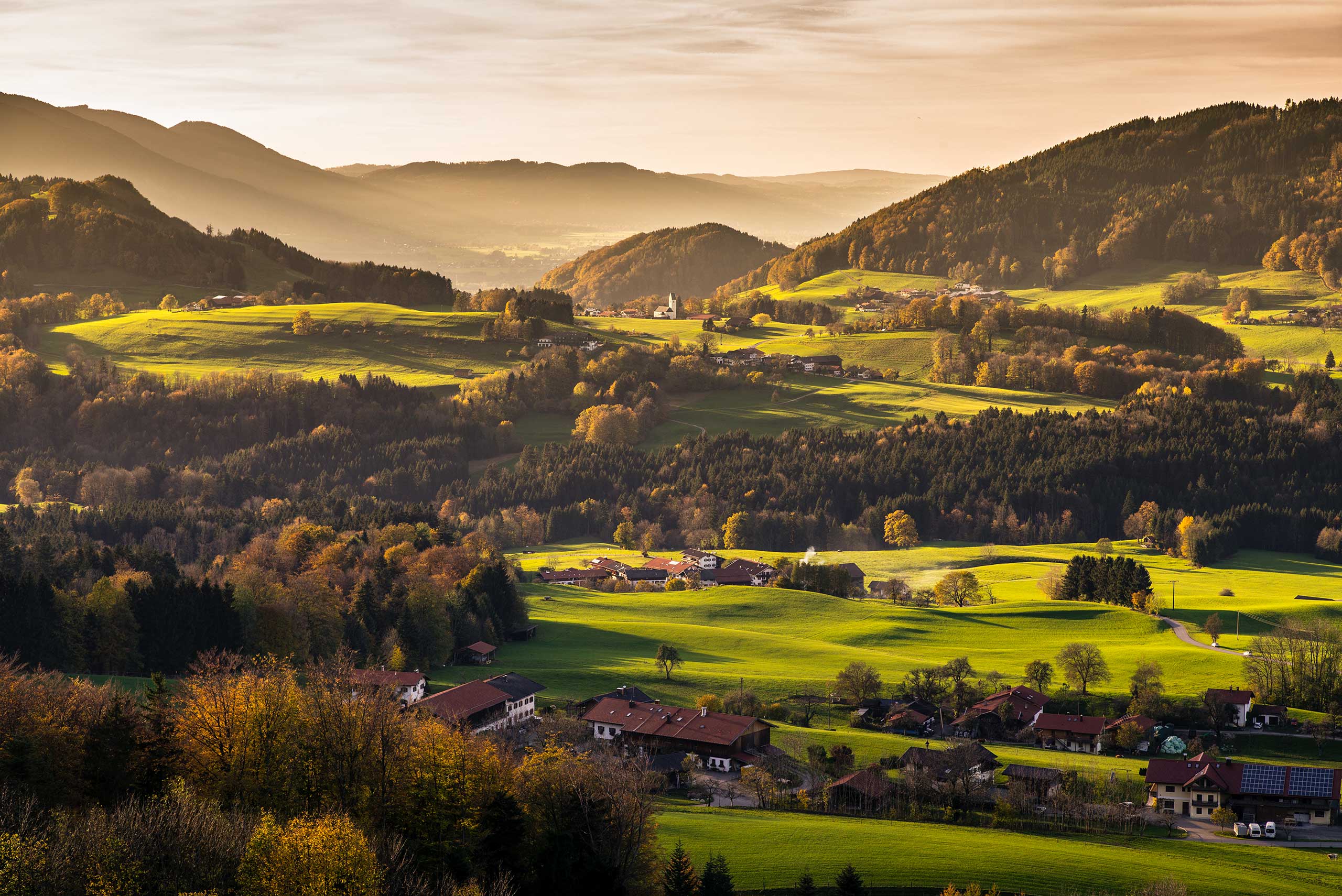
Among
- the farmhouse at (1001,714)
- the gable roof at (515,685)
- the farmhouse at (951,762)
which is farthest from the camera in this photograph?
the farmhouse at (1001,714)

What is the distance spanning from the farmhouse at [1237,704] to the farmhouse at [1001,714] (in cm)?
899

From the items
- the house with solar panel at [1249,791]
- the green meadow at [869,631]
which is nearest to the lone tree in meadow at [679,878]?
the house with solar panel at [1249,791]

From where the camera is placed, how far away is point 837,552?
13812cm

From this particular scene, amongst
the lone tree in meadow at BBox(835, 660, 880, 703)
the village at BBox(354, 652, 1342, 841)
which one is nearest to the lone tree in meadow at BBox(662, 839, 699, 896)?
the village at BBox(354, 652, 1342, 841)

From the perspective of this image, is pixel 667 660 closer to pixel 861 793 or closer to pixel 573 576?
pixel 861 793

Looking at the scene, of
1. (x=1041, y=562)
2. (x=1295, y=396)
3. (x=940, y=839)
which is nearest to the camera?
(x=940, y=839)

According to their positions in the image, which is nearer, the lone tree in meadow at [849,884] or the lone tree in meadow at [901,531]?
the lone tree in meadow at [849,884]

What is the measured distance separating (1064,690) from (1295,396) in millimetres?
104664

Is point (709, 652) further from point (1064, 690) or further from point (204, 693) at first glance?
point (204, 693)

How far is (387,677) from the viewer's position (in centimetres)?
6781

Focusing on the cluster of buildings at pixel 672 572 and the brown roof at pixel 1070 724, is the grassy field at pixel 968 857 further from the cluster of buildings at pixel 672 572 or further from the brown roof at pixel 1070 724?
the cluster of buildings at pixel 672 572

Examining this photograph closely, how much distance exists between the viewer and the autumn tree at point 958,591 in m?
109

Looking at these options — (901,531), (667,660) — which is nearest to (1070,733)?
(667,660)

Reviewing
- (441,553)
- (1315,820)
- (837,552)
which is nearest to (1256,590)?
(837,552)
